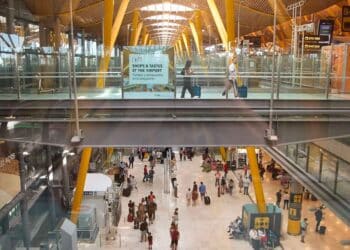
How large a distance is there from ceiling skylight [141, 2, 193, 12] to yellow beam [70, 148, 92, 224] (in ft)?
92.2

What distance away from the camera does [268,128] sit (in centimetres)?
952

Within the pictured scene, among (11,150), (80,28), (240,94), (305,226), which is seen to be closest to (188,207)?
(305,226)

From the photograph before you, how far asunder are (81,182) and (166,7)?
30687 mm

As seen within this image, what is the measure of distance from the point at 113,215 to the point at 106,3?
10.2 meters

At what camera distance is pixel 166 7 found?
147ft

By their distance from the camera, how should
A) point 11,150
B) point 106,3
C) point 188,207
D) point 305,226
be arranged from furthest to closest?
point 188,207, point 106,3, point 305,226, point 11,150

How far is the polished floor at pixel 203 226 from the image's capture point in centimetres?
1875

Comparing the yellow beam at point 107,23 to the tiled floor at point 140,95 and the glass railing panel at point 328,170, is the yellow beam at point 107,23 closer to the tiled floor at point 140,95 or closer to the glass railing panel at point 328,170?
the tiled floor at point 140,95

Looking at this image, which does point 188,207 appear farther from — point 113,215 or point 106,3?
point 106,3

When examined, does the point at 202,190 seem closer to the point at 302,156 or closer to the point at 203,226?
the point at 203,226

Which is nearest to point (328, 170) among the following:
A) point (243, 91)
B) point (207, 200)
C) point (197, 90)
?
point (243, 91)

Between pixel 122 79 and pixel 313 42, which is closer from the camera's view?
pixel 122 79

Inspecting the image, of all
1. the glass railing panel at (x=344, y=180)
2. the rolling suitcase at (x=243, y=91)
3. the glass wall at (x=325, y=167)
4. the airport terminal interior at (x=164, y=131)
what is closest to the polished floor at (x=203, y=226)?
the airport terminal interior at (x=164, y=131)

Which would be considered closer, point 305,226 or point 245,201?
point 305,226
